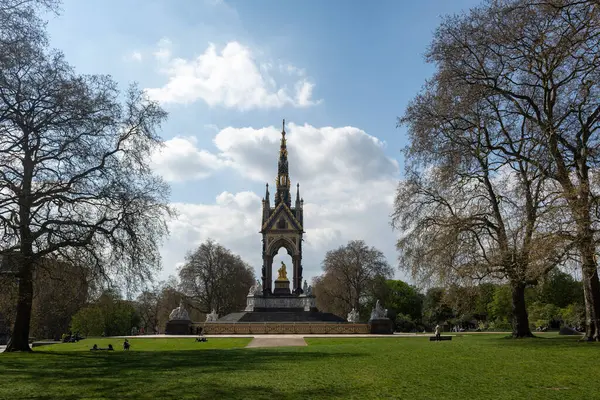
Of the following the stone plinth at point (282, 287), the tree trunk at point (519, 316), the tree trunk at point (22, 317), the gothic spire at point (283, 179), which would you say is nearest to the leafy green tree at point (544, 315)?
the stone plinth at point (282, 287)

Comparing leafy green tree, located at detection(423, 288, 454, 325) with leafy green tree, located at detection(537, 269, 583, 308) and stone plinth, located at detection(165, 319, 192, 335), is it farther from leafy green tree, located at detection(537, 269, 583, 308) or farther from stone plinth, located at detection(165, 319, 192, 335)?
stone plinth, located at detection(165, 319, 192, 335)

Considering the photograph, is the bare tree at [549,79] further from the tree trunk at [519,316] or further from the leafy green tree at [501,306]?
the leafy green tree at [501,306]

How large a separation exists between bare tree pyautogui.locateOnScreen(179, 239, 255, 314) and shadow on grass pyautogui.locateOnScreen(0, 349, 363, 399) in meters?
53.8

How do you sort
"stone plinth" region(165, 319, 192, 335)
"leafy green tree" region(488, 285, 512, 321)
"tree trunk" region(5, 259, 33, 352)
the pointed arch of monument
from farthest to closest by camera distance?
"leafy green tree" region(488, 285, 512, 321) → the pointed arch of monument → "stone plinth" region(165, 319, 192, 335) → "tree trunk" region(5, 259, 33, 352)

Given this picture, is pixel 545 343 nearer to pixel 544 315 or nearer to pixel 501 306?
pixel 544 315

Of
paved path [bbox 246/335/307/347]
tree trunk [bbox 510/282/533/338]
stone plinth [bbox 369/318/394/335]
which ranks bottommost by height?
paved path [bbox 246/335/307/347]

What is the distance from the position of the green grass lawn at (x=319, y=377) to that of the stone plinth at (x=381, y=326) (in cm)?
2658

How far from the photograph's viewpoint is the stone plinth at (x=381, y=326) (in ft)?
138

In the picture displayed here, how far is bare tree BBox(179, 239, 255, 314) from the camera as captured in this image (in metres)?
69.5

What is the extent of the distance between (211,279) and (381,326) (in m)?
33.6

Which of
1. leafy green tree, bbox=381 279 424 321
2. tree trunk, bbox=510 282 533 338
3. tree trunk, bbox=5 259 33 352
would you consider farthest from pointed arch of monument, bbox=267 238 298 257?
tree trunk, bbox=5 259 33 352

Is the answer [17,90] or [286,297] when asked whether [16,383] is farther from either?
[286,297]

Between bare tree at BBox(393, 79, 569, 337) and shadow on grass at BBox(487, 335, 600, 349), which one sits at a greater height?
bare tree at BBox(393, 79, 569, 337)

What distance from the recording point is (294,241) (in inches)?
2324
